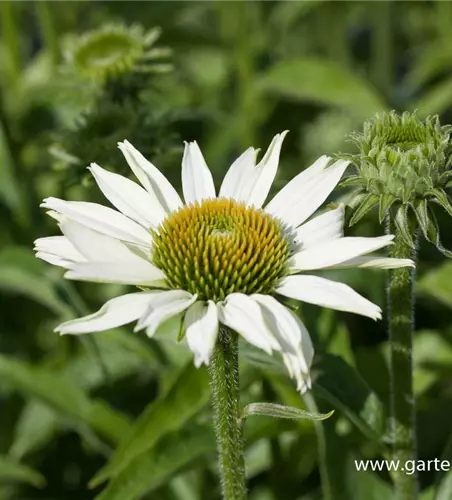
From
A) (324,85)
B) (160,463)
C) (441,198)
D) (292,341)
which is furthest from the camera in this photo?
(324,85)

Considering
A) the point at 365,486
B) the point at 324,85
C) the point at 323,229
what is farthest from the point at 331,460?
the point at 324,85

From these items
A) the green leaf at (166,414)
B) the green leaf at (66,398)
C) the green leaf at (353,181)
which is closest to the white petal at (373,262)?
the green leaf at (353,181)

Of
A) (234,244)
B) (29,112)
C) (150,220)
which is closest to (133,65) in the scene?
(29,112)

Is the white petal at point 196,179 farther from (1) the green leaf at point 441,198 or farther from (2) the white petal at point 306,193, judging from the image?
(1) the green leaf at point 441,198

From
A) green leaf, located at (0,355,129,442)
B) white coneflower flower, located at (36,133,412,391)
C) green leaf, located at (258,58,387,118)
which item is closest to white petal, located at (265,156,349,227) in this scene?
white coneflower flower, located at (36,133,412,391)

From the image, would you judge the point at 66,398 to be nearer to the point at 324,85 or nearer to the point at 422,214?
the point at 422,214

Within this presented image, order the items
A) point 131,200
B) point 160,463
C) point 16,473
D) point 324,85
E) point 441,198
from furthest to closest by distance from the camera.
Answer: point 324,85
point 16,473
point 160,463
point 131,200
point 441,198
